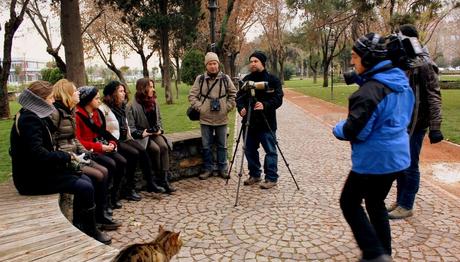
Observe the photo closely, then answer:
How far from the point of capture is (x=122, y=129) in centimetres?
597

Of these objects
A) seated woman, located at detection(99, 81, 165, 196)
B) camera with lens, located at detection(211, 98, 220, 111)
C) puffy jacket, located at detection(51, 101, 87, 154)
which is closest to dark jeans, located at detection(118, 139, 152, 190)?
seated woman, located at detection(99, 81, 165, 196)

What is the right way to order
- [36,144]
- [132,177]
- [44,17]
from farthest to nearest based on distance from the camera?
[44,17], [132,177], [36,144]

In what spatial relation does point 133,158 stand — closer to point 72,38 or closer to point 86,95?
point 86,95

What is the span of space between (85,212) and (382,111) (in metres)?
3.11

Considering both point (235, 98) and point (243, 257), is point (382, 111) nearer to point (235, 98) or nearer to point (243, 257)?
point (243, 257)

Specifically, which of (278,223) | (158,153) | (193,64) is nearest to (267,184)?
(278,223)

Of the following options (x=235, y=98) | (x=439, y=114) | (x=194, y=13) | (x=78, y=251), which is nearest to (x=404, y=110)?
(x=439, y=114)

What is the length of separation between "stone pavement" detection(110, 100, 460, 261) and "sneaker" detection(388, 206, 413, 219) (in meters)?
0.10

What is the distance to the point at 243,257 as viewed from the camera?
4008mm

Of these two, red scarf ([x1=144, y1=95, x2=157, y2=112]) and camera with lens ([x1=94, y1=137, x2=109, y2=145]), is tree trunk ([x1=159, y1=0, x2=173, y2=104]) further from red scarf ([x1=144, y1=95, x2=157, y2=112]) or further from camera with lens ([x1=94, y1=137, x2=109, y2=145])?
camera with lens ([x1=94, y1=137, x2=109, y2=145])

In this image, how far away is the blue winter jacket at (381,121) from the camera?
10.1ft

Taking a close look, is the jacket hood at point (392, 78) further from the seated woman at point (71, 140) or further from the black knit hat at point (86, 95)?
the black knit hat at point (86, 95)

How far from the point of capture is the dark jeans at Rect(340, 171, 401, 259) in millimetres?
3227

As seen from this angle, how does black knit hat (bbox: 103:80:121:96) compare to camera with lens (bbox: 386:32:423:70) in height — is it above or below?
below
